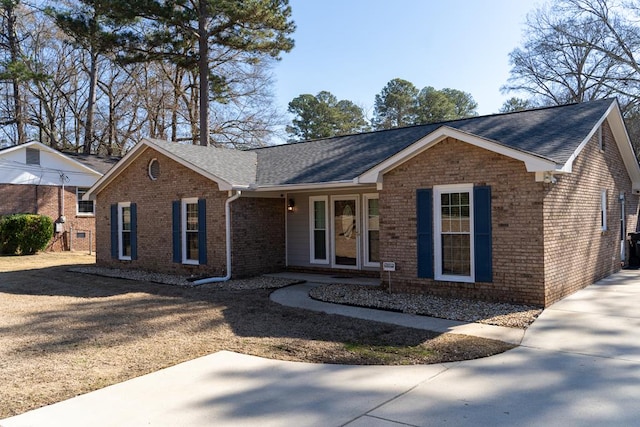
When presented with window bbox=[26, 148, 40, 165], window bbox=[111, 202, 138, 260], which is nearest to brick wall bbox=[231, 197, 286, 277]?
window bbox=[111, 202, 138, 260]

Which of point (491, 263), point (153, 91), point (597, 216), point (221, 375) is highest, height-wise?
point (153, 91)

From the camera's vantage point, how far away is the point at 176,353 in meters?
6.19

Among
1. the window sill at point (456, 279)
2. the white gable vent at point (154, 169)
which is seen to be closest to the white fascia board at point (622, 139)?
the window sill at point (456, 279)

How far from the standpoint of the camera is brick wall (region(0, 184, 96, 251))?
21.2m

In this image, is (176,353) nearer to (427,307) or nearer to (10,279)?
(427,307)

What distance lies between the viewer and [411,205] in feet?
31.3

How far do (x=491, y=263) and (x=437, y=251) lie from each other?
3.41ft

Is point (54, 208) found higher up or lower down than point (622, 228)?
higher up

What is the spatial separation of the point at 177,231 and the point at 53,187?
1242 centimetres

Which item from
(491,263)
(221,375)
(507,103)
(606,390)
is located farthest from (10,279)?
(507,103)

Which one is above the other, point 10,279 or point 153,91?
point 153,91

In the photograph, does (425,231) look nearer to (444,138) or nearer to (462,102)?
(444,138)

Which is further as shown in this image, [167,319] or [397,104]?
[397,104]

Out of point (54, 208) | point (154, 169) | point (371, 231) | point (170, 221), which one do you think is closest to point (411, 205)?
point (371, 231)
